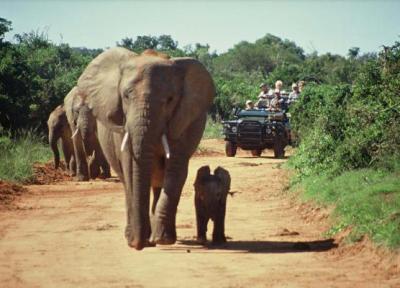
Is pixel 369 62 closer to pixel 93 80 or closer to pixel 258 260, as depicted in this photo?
pixel 93 80

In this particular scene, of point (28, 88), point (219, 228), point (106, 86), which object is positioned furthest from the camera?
point (28, 88)

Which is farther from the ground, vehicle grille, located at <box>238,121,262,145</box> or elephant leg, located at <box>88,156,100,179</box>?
vehicle grille, located at <box>238,121,262,145</box>

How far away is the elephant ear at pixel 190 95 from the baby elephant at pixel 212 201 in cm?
73

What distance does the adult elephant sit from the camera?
1127 cm

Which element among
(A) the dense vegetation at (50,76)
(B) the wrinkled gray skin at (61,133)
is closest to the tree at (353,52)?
(A) the dense vegetation at (50,76)

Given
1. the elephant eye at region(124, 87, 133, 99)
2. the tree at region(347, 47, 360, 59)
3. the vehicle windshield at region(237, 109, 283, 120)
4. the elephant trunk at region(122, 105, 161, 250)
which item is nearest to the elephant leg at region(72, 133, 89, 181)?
the vehicle windshield at region(237, 109, 283, 120)

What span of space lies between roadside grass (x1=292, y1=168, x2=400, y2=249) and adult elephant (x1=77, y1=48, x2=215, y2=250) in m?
2.32

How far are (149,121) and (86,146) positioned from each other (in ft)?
35.7

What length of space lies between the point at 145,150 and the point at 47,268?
1839 mm

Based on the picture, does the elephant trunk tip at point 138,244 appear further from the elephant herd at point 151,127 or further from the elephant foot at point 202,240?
the elephant foot at point 202,240

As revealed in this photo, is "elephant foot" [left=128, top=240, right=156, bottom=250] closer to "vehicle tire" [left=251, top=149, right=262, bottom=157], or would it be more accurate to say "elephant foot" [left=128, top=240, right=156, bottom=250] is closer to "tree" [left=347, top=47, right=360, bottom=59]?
"vehicle tire" [left=251, top=149, right=262, bottom=157]

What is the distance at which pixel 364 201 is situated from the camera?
12.4m

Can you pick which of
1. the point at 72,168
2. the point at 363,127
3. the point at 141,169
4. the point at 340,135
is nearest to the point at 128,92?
the point at 141,169

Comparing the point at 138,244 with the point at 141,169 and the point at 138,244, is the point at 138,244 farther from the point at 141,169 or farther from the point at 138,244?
the point at 141,169
